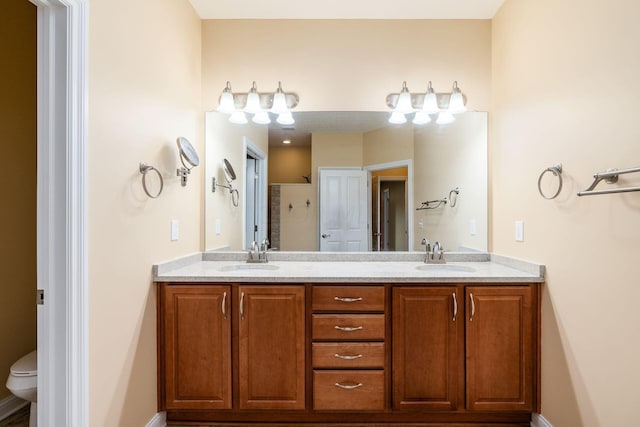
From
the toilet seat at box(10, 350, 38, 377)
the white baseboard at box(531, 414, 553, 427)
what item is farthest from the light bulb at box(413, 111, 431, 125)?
the toilet seat at box(10, 350, 38, 377)

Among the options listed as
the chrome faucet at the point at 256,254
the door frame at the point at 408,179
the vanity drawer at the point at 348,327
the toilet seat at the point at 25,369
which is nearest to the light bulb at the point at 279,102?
the door frame at the point at 408,179

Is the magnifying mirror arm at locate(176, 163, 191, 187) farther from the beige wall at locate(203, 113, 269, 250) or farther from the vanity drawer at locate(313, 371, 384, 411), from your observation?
the vanity drawer at locate(313, 371, 384, 411)

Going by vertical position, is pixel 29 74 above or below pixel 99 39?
above

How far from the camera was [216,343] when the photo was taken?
1.90 m

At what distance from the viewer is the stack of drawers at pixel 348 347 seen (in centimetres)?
189

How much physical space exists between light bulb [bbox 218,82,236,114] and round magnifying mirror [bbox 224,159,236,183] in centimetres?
38

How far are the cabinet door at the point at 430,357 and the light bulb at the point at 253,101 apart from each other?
5.81 feet

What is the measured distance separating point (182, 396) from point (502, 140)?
262 cm

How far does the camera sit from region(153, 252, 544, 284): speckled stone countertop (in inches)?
74.8

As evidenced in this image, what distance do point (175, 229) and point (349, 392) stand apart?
4.74ft

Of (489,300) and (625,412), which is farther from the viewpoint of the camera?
(489,300)

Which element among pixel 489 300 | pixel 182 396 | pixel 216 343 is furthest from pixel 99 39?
pixel 489 300

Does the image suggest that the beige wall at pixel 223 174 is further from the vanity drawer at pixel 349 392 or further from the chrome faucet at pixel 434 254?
the chrome faucet at pixel 434 254

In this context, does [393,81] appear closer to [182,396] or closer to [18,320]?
[182,396]
